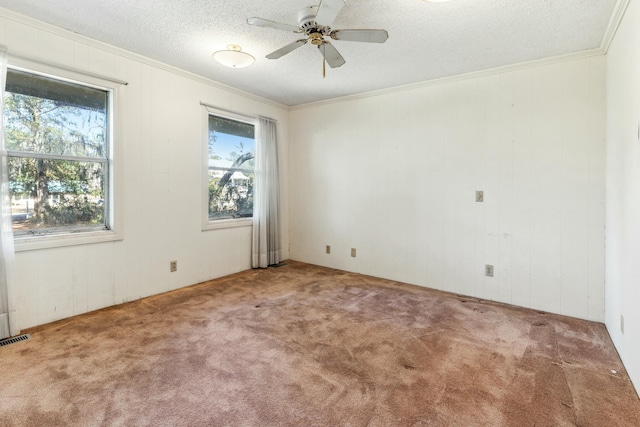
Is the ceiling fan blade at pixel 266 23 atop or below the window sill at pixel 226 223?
atop

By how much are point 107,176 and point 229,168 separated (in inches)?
58.9

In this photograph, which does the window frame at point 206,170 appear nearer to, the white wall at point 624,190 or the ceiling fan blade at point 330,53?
the ceiling fan blade at point 330,53

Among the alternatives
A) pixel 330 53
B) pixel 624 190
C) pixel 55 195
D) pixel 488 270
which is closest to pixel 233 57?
pixel 330 53

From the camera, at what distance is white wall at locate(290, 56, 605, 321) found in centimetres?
294

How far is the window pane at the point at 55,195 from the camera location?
102 inches

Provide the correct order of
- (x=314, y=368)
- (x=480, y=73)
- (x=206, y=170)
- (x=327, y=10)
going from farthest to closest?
(x=206, y=170), (x=480, y=73), (x=314, y=368), (x=327, y=10)

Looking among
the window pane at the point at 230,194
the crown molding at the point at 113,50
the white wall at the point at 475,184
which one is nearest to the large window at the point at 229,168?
the window pane at the point at 230,194

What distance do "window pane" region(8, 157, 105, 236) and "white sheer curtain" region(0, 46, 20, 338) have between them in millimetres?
184

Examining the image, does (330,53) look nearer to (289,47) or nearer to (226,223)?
(289,47)

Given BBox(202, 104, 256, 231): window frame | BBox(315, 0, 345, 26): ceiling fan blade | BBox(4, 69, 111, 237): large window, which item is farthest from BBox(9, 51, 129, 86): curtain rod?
BBox(315, 0, 345, 26): ceiling fan blade

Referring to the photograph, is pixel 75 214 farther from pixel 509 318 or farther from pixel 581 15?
pixel 581 15

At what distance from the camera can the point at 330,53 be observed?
8.23 ft

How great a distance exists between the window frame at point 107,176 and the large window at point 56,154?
3 centimetres

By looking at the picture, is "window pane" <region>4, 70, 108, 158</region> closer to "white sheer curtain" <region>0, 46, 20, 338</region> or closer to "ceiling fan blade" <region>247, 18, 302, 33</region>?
"white sheer curtain" <region>0, 46, 20, 338</region>
